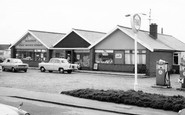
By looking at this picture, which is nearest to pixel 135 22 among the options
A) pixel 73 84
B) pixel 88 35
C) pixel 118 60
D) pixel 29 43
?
pixel 73 84

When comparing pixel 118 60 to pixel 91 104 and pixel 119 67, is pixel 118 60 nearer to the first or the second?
pixel 119 67

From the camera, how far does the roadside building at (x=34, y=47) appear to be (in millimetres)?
40375

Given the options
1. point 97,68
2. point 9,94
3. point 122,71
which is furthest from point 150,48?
point 9,94

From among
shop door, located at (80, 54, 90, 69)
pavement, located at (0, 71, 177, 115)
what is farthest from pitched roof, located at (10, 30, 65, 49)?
pavement, located at (0, 71, 177, 115)

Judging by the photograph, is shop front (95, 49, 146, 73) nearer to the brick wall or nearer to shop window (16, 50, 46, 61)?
the brick wall

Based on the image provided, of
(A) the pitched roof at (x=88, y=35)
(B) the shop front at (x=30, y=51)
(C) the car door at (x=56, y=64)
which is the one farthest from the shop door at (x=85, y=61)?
(B) the shop front at (x=30, y=51)

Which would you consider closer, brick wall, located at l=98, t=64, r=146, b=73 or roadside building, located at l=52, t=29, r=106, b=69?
brick wall, located at l=98, t=64, r=146, b=73

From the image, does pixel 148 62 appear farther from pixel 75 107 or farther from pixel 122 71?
pixel 75 107

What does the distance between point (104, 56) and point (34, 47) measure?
43.4 feet

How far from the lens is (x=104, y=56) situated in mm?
33438

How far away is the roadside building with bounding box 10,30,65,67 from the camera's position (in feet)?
132

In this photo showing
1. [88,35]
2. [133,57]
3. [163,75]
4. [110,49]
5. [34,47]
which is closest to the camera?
[163,75]

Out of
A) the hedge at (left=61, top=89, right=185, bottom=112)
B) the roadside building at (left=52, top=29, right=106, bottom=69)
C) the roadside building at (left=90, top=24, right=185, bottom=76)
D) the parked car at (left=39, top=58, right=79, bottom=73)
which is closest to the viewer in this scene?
the hedge at (left=61, top=89, right=185, bottom=112)

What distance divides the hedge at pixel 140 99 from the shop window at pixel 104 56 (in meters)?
18.9
